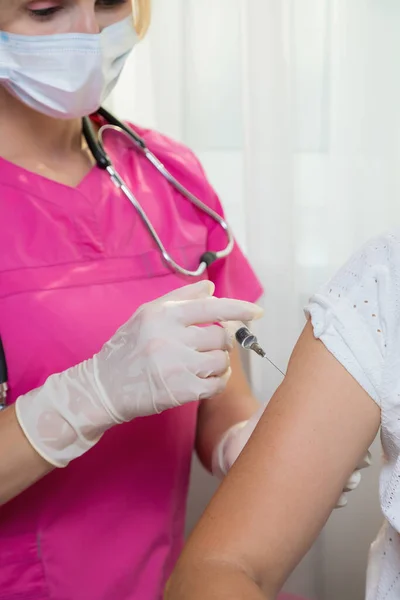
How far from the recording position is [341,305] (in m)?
0.98

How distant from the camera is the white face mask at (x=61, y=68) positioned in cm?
122

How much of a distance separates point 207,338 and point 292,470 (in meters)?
0.30

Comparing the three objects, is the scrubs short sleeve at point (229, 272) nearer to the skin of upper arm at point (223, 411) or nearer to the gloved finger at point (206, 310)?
the skin of upper arm at point (223, 411)

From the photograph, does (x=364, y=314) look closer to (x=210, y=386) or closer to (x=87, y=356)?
(x=210, y=386)

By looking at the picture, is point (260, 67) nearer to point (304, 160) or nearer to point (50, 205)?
point (304, 160)

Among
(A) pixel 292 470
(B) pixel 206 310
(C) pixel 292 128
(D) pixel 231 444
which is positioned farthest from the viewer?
(C) pixel 292 128

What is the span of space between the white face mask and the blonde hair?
0.23ft

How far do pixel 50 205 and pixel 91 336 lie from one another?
24 centimetres

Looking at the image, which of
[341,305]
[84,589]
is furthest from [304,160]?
[84,589]

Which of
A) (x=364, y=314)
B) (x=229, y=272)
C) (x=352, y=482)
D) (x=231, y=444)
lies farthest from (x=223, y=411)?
(x=364, y=314)

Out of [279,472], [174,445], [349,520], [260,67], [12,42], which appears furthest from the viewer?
[349,520]

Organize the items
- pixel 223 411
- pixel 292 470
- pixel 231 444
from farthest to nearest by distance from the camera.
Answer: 1. pixel 223 411
2. pixel 231 444
3. pixel 292 470

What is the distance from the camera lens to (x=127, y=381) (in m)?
1.14

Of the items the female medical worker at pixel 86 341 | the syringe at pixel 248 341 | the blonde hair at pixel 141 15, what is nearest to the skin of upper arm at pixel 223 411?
the female medical worker at pixel 86 341
